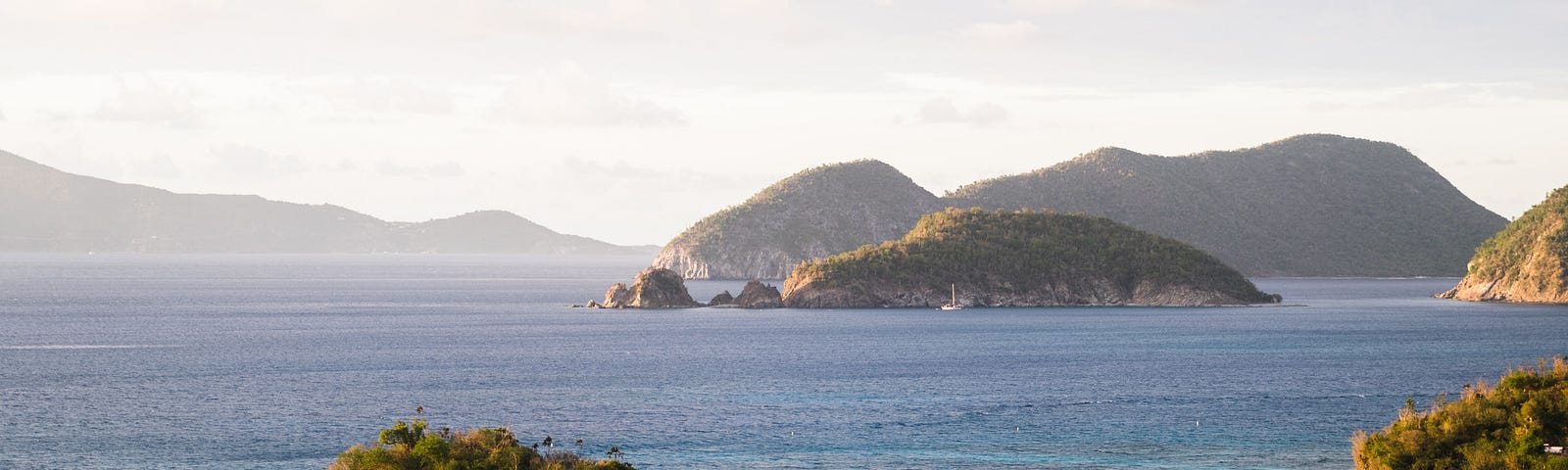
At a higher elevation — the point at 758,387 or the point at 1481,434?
the point at 1481,434

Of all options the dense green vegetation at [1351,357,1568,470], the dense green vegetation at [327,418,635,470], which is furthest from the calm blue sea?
the dense green vegetation at [327,418,635,470]

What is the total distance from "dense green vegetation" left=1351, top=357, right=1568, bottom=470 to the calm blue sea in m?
9.30

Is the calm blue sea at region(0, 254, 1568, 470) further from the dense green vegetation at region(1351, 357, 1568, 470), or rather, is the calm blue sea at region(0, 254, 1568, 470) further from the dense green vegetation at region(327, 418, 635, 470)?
the dense green vegetation at region(327, 418, 635, 470)

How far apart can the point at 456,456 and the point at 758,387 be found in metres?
52.9

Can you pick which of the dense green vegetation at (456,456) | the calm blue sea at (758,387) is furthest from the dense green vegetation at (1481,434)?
the dense green vegetation at (456,456)

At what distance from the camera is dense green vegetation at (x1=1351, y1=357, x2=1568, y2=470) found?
59750 millimetres

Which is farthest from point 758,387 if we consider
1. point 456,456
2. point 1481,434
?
point 1481,434

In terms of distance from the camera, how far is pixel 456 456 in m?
55.4

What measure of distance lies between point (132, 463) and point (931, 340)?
92.1 metres

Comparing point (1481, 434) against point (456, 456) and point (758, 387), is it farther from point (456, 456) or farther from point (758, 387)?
point (758, 387)

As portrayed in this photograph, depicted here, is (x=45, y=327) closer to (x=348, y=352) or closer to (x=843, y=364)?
(x=348, y=352)

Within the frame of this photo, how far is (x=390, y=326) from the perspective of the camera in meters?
177

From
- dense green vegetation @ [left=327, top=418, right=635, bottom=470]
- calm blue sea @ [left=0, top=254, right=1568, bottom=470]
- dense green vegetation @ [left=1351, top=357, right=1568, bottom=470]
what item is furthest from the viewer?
calm blue sea @ [left=0, top=254, right=1568, bottom=470]

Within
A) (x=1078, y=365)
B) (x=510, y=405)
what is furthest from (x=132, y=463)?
(x=1078, y=365)
